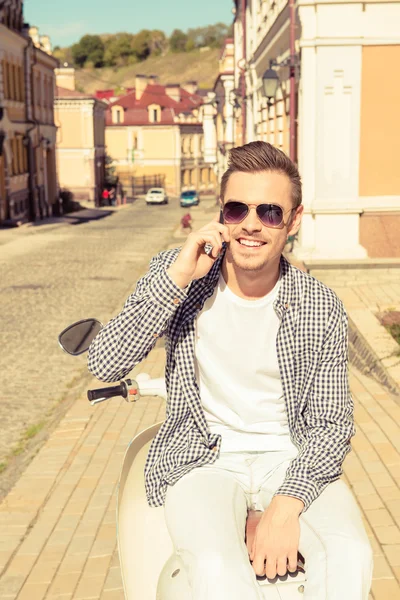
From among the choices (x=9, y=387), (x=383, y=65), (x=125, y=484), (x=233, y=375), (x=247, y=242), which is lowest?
(x=9, y=387)

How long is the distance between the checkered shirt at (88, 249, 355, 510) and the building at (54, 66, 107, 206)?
5294 cm

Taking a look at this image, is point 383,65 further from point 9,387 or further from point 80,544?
point 80,544

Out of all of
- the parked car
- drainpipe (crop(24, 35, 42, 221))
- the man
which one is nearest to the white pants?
the man

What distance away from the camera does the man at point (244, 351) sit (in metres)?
2.48

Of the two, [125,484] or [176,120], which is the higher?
[176,120]

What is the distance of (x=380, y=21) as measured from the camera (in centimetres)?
1362

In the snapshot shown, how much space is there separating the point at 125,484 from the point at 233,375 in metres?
0.48

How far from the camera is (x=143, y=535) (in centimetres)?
244

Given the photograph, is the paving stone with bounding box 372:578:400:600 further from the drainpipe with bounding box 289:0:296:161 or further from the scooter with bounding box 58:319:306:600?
the drainpipe with bounding box 289:0:296:161

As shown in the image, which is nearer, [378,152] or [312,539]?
[312,539]

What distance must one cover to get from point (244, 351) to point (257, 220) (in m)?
0.41

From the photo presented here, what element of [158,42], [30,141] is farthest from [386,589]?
[158,42]

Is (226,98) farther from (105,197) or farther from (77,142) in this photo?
(77,142)

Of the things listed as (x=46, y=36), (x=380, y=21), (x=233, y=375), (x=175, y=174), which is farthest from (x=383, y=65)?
(x=175, y=174)
